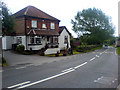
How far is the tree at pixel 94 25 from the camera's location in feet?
166

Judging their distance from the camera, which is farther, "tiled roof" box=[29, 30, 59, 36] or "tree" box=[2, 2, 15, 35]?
"tiled roof" box=[29, 30, 59, 36]

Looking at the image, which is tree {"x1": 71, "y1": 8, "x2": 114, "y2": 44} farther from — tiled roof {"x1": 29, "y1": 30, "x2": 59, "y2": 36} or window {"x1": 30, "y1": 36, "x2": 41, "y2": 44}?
window {"x1": 30, "y1": 36, "x2": 41, "y2": 44}

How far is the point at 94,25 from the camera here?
52156 millimetres

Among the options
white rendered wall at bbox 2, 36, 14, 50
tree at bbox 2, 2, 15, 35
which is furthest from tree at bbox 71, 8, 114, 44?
tree at bbox 2, 2, 15, 35

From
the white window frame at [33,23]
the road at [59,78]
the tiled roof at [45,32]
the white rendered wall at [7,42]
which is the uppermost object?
the white window frame at [33,23]

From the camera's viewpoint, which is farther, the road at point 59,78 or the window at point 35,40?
the window at point 35,40

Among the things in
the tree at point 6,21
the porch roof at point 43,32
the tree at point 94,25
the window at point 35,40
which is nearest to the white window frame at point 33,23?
the porch roof at point 43,32

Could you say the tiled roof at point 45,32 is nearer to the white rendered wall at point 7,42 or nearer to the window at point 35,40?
the window at point 35,40

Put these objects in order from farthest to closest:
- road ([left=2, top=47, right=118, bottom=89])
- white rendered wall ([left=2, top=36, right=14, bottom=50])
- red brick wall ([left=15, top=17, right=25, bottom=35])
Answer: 1. white rendered wall ([left=2, top=36, right=14, bottom=50])
2. red brick wall ([left=15, top=17, right=25, bottom=35])
3. road ([left=2, top=47, right=118, bottom=89])

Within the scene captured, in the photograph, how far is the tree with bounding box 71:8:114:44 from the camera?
50625mm

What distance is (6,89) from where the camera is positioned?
5.61 m

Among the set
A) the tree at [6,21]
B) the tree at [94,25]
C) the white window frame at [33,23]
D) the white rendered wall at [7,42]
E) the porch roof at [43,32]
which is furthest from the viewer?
the tree at [94,25]

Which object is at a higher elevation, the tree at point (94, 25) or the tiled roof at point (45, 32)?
the tree at point (94, 25)

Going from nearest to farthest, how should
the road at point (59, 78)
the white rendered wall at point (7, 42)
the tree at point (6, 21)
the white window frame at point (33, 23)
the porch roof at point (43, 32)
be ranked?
the road at point (59, 78) → the tree at point (6, 21) → the porch roof at point (43, 32) → the white rendered wall at point (7, 42) → the white window frame at point (33, 23)
